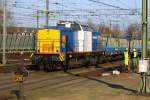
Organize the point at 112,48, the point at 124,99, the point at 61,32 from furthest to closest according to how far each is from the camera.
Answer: the point at 112,48 < the point at 61,32 < the point at 124,99

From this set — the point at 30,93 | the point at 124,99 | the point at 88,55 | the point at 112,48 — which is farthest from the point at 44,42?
the point at 112,48

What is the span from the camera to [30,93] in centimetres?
1542

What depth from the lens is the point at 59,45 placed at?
2752 cm

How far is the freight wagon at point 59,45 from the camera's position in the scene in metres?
27.3

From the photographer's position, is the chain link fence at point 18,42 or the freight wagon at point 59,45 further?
the chain link fence at point 18,42

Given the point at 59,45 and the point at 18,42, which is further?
the point at 18,42

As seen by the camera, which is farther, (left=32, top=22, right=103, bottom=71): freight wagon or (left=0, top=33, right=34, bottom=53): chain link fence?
(left=0, top=33, right=34, bottom=53): chain link fence

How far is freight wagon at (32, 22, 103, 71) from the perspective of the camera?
89.5ft

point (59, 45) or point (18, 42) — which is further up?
point (18, 42)

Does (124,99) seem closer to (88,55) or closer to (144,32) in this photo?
(144,32)

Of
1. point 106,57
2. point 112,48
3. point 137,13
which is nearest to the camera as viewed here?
point 106,57

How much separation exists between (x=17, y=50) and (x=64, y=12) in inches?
360

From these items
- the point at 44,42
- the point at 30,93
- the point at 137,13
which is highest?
the point at 137,13

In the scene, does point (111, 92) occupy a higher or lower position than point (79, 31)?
lower
